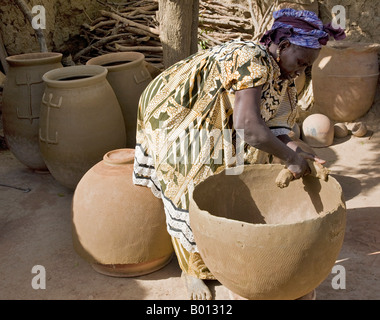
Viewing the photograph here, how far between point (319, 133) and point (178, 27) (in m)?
2.16

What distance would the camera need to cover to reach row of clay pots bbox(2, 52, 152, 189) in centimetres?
439

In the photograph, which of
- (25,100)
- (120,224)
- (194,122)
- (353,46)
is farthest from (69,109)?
(353,46)

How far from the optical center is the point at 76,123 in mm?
4379

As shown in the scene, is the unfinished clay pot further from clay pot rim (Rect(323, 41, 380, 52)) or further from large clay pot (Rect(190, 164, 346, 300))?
large clay pot (Rect(190, 164, 346, 300))

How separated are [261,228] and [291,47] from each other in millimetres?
1003

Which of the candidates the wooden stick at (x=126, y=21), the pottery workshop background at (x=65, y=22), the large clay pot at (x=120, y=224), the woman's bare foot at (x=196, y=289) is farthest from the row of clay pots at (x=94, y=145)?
the wooden stick at (x=126, y=21)

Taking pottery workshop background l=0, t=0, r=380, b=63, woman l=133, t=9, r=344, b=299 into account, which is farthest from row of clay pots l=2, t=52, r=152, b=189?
pottery workshop background l=0, t=0, r=380, b=63

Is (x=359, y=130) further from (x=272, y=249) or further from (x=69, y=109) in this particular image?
(x=272, y=249)

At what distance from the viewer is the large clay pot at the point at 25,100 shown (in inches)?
190

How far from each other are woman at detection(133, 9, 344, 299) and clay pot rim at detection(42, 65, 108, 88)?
1291mm
